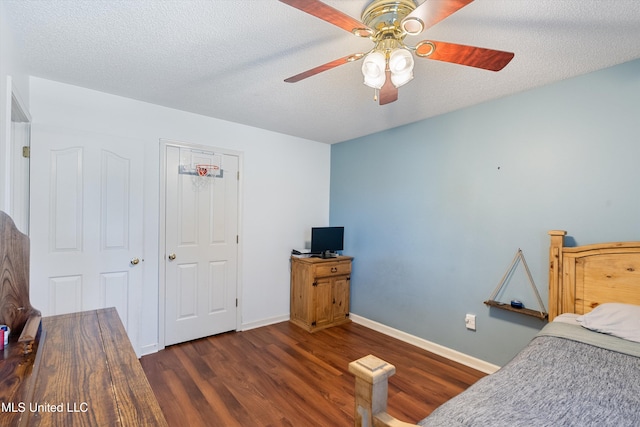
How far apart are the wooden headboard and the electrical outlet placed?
24.6 inches

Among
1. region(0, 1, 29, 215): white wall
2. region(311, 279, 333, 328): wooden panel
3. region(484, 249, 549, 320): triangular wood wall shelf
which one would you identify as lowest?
region(311, 279, 333, 328): wooden panel

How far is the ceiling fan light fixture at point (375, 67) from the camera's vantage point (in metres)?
1.41

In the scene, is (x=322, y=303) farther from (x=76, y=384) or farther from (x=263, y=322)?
(x=76, y=384)

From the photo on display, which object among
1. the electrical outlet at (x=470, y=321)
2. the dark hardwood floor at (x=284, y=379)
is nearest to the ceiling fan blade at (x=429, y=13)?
the dark hardwood floor at (x=284, y=379)

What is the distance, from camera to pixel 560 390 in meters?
1.19

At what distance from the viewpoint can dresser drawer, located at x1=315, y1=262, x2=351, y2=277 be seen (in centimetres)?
355

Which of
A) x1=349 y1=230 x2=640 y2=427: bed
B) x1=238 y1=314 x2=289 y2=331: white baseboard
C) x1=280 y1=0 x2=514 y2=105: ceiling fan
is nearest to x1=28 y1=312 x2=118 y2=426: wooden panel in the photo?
x1=349 y1=230 x2=640 y2=427: bed

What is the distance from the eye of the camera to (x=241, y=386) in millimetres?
2344

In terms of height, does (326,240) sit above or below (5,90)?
below

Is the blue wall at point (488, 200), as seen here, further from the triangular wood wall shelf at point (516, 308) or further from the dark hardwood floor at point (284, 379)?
the dark hardwood floor at point (284, 379)

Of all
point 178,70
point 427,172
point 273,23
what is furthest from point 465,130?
point 178,70

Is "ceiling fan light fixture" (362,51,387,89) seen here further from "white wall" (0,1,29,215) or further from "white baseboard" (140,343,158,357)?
"white baseboard" (140,343,158,357)

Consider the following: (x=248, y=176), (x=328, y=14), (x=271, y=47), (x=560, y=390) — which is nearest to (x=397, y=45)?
(x=328, y=14)

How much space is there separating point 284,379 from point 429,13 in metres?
2.63
